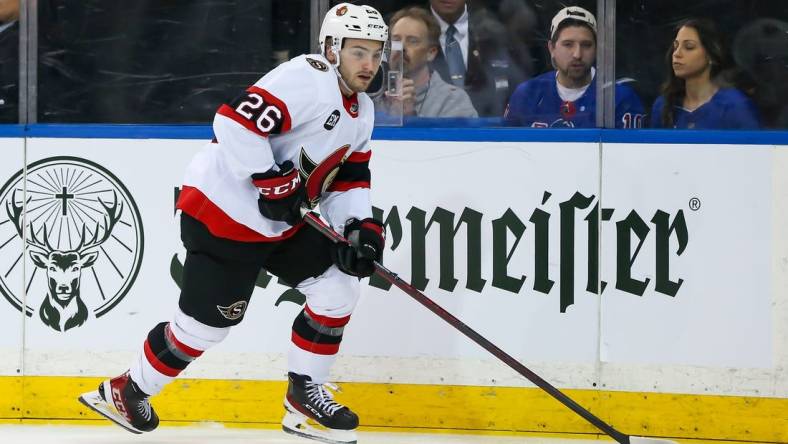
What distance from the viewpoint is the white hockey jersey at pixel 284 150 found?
3303 mm

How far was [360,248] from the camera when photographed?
3436 millimetres

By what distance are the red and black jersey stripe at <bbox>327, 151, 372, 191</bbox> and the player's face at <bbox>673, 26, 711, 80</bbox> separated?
99 centimetres

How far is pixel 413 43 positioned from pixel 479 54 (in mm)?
205

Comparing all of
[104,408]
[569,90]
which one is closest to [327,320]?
[104,408]

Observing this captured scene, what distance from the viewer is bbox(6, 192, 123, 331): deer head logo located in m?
3.99

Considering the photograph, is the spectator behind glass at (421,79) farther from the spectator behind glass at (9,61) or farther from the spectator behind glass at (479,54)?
the spectator behind glass at (9,61)

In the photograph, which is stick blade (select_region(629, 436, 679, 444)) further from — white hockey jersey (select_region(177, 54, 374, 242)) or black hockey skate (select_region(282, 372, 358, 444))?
white hockey jersey (select_region(177, 54, 374, 242))

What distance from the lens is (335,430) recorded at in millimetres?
3615

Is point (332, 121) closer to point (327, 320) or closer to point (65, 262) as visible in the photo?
point (327, 320)

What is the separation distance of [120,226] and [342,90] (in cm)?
95

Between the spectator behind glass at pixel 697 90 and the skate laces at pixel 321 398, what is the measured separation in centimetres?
123

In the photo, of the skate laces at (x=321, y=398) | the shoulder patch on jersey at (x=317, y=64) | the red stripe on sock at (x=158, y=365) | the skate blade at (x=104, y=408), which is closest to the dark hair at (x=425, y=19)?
the shoulder patch on jersey at (x=317, y=64)

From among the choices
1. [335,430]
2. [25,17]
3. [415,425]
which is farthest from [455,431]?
[25,17]

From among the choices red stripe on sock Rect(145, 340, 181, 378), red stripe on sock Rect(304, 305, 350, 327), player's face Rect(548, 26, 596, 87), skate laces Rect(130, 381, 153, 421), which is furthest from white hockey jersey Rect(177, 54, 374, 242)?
player's face Rect(548, 26, 596, 87)
